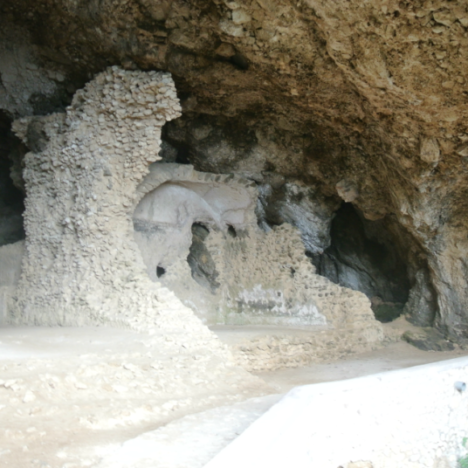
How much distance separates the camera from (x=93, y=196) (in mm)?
7043

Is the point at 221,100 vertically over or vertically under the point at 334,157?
over

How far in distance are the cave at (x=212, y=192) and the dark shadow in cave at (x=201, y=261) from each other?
3 centimetres

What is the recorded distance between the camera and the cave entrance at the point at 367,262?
11.4m

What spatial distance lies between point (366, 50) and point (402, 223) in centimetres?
401

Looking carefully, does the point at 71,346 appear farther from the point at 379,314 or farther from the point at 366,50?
the point at 379,314

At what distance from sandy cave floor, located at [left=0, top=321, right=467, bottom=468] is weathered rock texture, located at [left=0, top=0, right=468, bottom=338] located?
13.2 ft

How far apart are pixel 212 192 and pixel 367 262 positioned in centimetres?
437

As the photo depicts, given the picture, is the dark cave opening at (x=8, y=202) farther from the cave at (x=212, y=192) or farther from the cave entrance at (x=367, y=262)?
the cave entrance at (x=367, y=262)

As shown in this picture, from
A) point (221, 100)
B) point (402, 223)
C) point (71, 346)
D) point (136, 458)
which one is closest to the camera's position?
point (136, 458)

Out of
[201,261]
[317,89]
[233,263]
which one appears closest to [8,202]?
[201,261]

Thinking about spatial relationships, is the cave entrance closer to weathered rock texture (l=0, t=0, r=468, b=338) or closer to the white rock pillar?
weathered rock texture (l=0, t=0, r=468, b=338)

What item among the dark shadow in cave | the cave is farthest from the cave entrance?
the dark shadow in cave

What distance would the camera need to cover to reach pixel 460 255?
9.31 metres

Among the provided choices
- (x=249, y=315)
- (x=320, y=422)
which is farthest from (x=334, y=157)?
(x=320, y=422)
